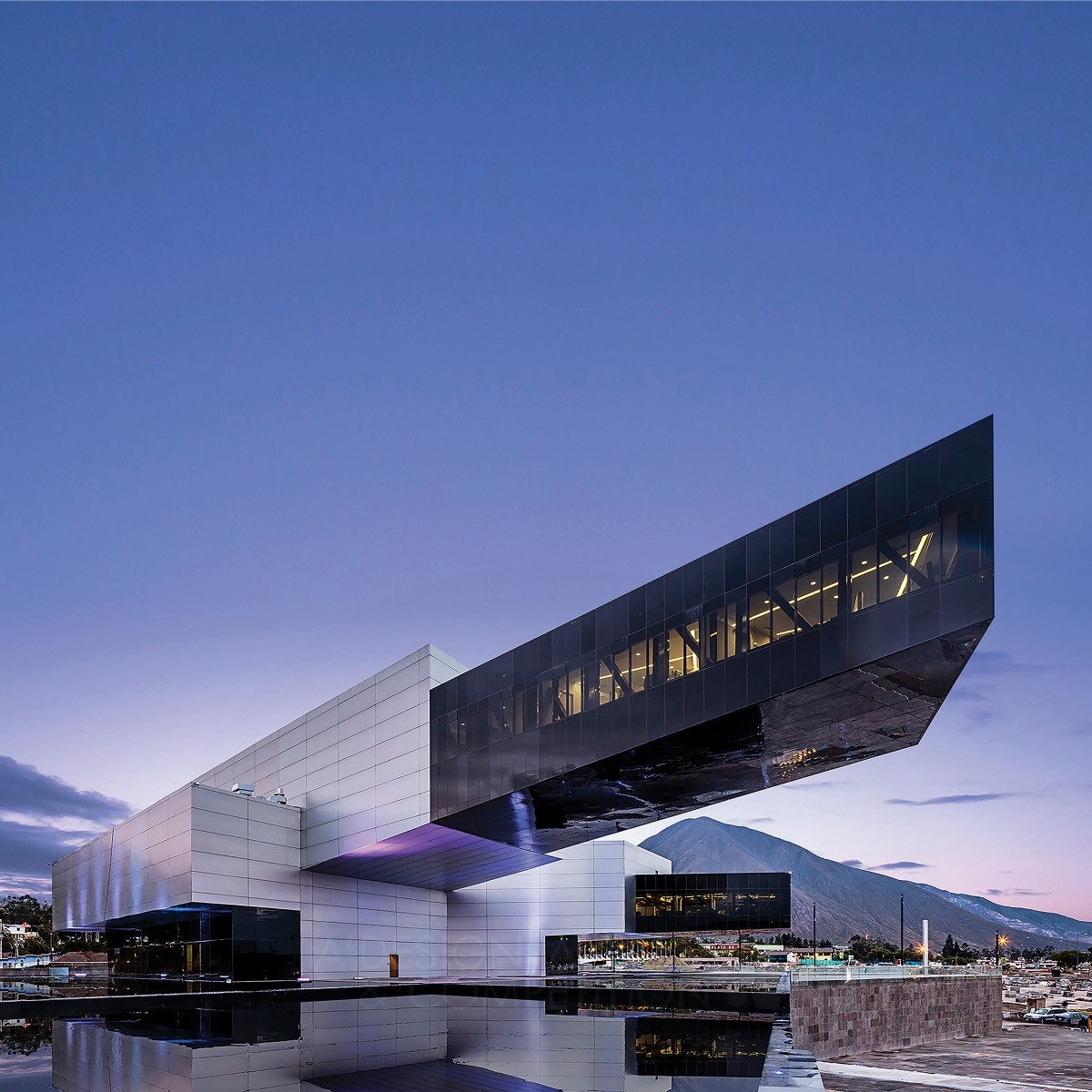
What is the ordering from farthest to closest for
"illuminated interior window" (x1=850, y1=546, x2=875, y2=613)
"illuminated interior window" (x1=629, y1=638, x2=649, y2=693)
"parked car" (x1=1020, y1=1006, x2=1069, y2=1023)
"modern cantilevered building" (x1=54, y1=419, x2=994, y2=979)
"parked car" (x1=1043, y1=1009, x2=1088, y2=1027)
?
"parked car" (x1=1020, y1=1006, x2=1069, y2=1023), "parked car" (x1=1043, y1=1009, x2=1088, y2=1027), "illuminated interior window" (x1=629, y1=638, x2=649, y2=693), "illuminated interior window" (x1=850, y1=546, x2=875, y2=613), "modern cantilevered building" (x1=54, y1=419, x2=994, y2=979)

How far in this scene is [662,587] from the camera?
3372cm

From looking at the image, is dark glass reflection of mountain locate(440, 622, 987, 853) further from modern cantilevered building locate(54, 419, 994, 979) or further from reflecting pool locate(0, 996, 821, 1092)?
reflecting pool locate(0, 996, 821, 1092)

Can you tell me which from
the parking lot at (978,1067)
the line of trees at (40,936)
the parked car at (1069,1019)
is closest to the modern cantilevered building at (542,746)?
the parking lot at (978,1067)

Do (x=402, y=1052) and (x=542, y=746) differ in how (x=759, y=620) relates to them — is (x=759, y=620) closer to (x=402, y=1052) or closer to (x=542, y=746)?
(x=542, y=746)

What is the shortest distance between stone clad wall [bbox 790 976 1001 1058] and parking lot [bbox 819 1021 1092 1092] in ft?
1.51

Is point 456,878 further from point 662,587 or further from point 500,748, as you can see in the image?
point 662,587

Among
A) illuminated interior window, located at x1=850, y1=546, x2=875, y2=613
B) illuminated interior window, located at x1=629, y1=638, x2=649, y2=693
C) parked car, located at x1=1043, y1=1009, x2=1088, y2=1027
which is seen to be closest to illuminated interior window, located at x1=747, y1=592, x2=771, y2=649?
illuminated interior window, located at x1=850, y1=546, x2=875, y2=613

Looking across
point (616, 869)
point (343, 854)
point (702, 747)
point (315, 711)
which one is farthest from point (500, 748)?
point (616, 869)

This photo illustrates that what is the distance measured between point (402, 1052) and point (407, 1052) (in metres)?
0.09

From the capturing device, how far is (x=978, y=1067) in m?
37.1

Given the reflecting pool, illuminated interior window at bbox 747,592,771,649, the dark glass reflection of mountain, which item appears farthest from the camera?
illuminated interior window at bbox 747,592,771,649

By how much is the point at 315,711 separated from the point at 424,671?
37.5ft

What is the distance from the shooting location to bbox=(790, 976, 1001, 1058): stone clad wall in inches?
1275

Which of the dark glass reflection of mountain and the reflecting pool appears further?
the dark glass reflection of mountain
